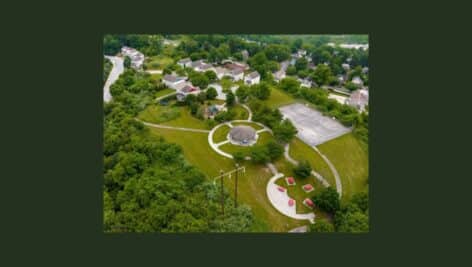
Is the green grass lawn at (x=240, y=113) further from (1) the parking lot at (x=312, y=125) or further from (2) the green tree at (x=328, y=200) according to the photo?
(2) the green tree at (x=328, y=200)

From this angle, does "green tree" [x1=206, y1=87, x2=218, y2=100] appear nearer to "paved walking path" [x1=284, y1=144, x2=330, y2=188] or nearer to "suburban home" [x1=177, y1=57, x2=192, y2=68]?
"suburban home" [x1=177, y1=57, x2=192, y2=68]

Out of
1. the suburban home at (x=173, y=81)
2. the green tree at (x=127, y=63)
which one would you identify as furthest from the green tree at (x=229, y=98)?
the green tree at (x=127, y=63)

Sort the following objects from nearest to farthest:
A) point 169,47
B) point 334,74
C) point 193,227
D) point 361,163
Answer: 1. point 193,227
2. point 361,163
3. point 334,74
4. point 169,47

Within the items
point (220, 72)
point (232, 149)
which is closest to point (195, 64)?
point (220, 72)

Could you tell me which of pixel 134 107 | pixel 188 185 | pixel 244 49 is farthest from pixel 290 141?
pixel 244 49

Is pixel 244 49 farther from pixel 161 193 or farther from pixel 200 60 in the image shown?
pixel 161 193

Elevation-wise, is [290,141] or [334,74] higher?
[334,74]
